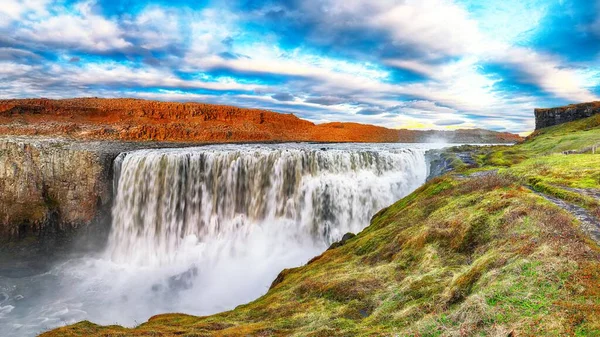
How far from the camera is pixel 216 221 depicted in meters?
27.8

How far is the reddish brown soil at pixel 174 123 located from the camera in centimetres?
8206

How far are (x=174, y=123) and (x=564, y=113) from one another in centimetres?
9301

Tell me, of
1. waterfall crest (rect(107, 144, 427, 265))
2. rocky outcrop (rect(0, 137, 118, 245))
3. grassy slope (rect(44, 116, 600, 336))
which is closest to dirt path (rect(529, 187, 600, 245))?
grassy slope (rect(44, 116, 600, 336))

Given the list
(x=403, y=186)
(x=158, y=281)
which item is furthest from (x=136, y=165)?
(x=403, y=186)

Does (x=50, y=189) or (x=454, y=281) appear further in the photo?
(x=50, y=189)

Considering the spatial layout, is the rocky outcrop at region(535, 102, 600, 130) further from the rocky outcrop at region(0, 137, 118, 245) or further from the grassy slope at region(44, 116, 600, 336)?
the rocky outcrop at region(0, 137, 118, 245)

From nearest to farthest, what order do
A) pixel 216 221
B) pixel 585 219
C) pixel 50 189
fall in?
pixel 585 219 < pixel 216 221 < pixel 50 189

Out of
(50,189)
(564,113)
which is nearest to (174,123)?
(50,189)

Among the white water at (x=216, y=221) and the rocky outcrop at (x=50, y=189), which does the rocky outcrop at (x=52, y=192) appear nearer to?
the rocky outcrop at (x=50, y=189)

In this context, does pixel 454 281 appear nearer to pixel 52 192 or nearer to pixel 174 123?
pixel 52 192

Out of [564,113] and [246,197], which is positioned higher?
[564,113]

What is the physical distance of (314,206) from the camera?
2628 cm

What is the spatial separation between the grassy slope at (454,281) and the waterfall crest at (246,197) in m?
14.3

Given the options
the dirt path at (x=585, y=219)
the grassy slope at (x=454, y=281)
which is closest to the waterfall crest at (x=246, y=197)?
the grassy slope at (x=454, y=281)
